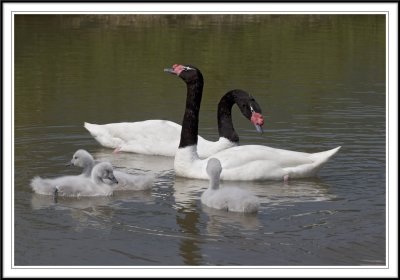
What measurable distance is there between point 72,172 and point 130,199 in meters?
1.58

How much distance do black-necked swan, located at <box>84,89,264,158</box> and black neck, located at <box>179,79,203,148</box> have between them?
23.4 inches

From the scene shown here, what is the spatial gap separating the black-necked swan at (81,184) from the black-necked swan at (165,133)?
2.45m

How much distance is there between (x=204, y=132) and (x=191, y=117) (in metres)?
2.50

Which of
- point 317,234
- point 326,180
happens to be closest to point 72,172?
point 326,180

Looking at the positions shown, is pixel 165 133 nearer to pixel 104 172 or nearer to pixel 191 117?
pixel 191 117

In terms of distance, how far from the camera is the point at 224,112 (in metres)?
13.7

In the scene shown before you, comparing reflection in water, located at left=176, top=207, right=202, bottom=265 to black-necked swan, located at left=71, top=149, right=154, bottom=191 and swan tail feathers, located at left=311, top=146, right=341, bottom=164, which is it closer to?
black-necked swan, located at left=71, top=149, right=154, bottom=191

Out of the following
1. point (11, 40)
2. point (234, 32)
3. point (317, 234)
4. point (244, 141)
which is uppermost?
point (234, 32)

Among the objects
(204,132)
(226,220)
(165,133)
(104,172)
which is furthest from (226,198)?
(204,132)

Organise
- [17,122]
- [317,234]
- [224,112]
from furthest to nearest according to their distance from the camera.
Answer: [17,122] < [224,112] < [317,234]

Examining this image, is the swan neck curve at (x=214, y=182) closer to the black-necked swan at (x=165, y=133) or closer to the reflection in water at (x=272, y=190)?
the reflection in water at (x=272, y=190)

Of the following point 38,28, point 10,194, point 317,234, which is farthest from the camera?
point 38,28

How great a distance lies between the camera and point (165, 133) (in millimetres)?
14188

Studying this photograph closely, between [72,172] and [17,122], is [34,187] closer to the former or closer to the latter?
[72,172]
